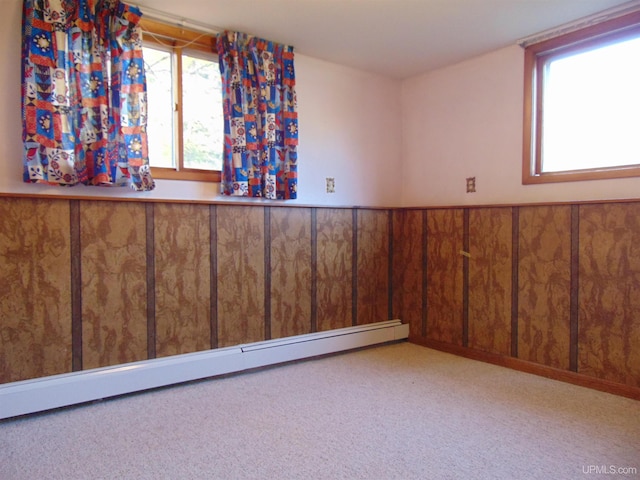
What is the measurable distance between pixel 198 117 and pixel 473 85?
6.94 feet

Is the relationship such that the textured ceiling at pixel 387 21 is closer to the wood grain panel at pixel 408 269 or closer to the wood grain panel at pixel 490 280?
the wood grain panel at pixel 490 280

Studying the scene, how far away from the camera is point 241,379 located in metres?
2.80

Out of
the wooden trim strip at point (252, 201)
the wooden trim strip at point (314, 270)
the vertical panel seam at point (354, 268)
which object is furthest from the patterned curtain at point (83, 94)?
the vertical panel seam at point (354, 268)

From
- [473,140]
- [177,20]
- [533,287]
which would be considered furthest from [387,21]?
[533,287]

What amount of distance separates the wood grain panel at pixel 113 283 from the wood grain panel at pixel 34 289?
0.32ft

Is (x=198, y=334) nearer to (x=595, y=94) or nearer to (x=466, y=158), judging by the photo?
(x=466, y=158)

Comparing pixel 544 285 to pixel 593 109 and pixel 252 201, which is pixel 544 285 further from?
pixel 252 201

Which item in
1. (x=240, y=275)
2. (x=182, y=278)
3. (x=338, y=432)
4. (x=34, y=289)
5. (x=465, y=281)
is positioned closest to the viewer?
(x=338, y=432)

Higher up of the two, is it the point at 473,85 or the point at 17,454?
the point at 473,85

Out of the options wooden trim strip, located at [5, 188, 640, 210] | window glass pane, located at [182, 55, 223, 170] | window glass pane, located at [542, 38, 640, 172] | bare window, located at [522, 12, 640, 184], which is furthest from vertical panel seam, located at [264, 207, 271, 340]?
window glass pane, located at [542, 38, 640, 172]

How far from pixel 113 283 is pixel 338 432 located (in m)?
1.52

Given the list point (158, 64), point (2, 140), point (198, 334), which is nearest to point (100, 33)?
point (158, 64)

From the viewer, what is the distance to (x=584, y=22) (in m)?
2.69

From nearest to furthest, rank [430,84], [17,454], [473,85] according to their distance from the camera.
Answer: [17,454] < [473,85] < [430,84]
